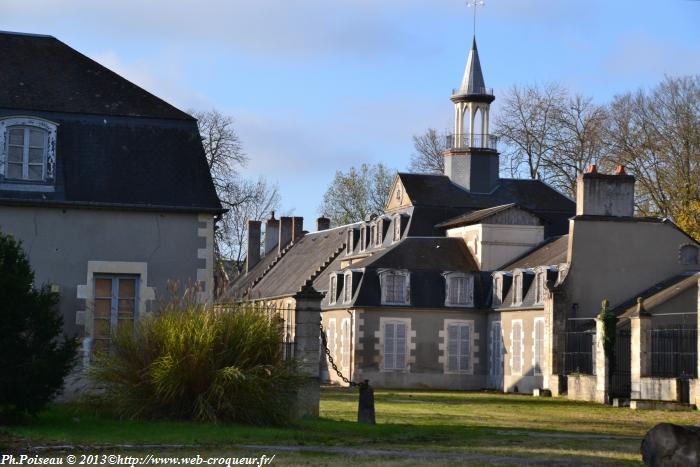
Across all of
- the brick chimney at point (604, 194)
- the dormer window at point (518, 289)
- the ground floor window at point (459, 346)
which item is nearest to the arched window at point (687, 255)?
the brick chimney at point (604, 194)

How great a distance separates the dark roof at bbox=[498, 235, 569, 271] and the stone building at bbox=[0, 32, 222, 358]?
62.0ft

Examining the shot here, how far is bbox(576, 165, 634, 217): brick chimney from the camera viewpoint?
122 ft

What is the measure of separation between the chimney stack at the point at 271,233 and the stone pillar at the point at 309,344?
45.3 m

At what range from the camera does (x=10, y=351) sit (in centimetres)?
1630

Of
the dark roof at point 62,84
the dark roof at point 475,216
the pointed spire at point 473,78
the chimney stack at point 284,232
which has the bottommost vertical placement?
the dark roof at point 62,84

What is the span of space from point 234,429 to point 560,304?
853 inches

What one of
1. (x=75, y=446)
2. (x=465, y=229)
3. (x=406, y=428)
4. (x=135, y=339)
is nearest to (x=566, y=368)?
(x=465, y=229)

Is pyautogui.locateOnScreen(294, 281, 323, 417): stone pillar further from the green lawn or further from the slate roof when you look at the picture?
the slate roof

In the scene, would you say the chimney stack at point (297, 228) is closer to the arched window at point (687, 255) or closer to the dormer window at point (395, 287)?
the dormer window at point (395, 287)

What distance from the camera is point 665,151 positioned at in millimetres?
48969

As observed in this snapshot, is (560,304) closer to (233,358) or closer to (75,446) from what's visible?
(233,358)

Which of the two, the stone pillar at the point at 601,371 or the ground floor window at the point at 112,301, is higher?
the ground floor window at the point at 112,301

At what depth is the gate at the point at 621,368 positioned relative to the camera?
32625 mm

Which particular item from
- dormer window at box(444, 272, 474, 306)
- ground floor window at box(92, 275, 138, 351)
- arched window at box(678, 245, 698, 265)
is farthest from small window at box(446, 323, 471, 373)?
ground floor window at box(92, 275, 138, 351)
